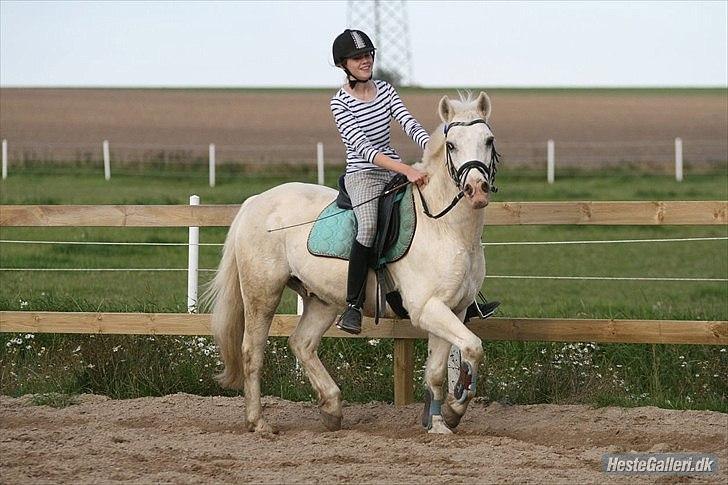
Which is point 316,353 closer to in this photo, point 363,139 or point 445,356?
point 445,356

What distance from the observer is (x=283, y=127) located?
4919 centimetres

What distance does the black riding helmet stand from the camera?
708cm

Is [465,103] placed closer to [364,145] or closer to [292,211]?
[364,145]

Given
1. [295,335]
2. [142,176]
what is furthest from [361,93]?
[142,176]

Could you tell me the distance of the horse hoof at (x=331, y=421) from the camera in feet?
24.2

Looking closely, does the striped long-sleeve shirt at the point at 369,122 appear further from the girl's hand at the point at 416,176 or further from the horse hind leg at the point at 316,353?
the horse hind leg at the point at 316,353

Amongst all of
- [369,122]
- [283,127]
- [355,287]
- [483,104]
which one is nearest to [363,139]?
[369,122]

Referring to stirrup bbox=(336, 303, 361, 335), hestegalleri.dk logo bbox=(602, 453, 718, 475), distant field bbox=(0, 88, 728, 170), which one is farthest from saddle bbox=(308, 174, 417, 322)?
distant field bbox=(0, 88, 728, 170)

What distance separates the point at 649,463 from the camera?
240 inches

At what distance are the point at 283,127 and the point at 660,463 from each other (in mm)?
43846

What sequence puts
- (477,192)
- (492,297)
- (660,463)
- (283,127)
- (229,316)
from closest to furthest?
(660,463) → (477,192) → (229,316) → (492,297) → (283,127)

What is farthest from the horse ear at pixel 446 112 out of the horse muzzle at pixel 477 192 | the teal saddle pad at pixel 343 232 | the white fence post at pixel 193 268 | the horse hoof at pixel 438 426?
the white fence post at pixel 193 268

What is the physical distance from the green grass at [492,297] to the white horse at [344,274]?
0.87 metres

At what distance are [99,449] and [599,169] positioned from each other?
2475cm
